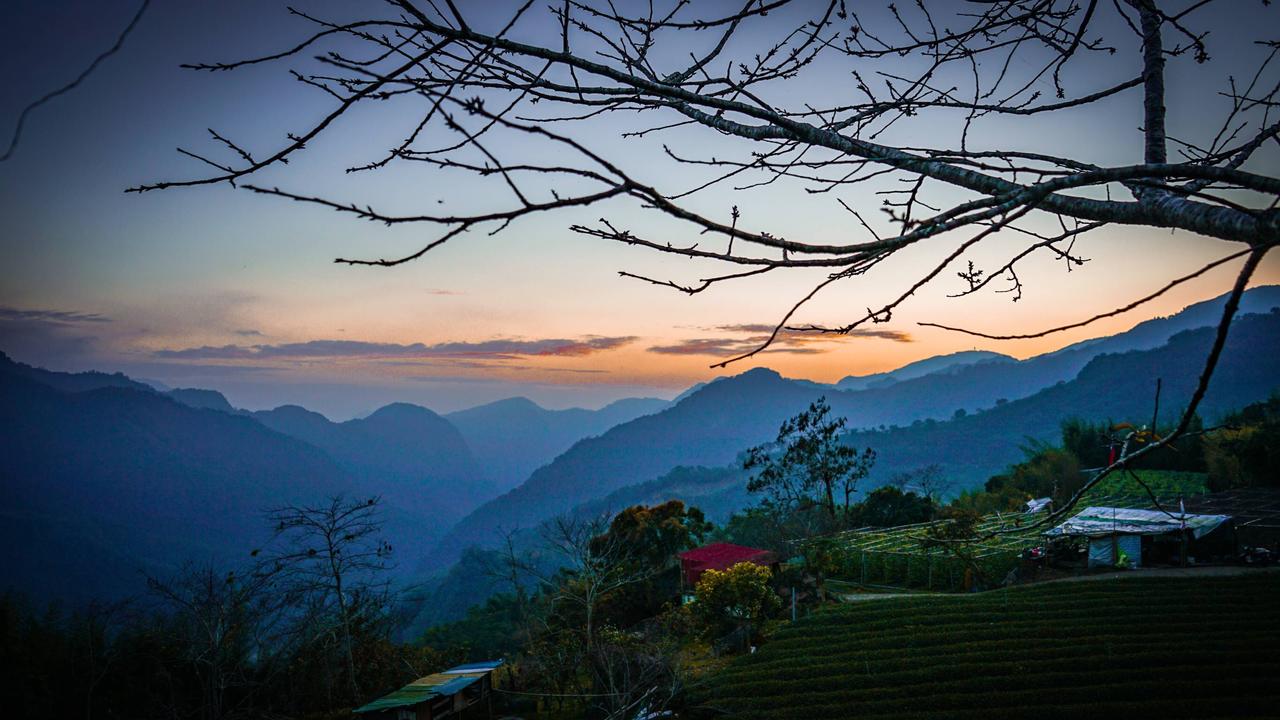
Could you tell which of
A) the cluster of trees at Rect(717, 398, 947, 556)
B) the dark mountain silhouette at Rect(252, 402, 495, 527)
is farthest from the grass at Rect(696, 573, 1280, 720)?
the dark mountain silhouette at Rect(252, 402, 495, 527)

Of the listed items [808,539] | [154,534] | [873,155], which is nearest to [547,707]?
[808,539]

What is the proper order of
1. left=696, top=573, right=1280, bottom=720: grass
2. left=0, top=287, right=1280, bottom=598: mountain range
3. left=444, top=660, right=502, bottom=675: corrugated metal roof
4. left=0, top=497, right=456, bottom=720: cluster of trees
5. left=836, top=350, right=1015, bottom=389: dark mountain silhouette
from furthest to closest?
1. left=836, top=350, right=1015, bottom=389: dark mountain silhouette
2. left=0, top=287, right=1280, bottom=598: mountain range
3. left=444, top=660, right=502, bottom=675: corrugated metal roof
4. left=0, top=497, right=456, bottom=720: cluster of trees
5. left=696, top=573, right=1280, bottom=720: grass

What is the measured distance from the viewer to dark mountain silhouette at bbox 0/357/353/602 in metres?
39.7

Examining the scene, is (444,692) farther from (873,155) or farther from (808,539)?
(808,539)

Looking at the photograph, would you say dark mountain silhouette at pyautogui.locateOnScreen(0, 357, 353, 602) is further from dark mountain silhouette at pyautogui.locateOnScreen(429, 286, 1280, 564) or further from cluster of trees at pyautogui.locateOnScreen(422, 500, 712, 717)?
cluster of trees at pyautogui.locateOnScreen(422, 500, 712, 717)

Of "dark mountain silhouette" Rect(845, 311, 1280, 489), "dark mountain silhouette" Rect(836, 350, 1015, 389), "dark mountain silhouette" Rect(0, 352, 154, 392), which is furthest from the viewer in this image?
"dark mountain silhouette" Rect(836, 350, 1015, 389)

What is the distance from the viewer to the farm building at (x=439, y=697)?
1024 centimetres

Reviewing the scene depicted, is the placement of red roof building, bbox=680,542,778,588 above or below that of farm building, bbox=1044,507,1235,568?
below

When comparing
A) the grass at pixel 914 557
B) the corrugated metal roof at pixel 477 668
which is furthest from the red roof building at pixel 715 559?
the corrugated metal roof at pixel 477 668

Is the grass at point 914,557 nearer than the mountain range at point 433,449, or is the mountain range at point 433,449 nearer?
the grass at point 914,557

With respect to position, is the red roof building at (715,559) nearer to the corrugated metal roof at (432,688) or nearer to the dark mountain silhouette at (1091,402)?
the corrugated metal roof at (432,688)

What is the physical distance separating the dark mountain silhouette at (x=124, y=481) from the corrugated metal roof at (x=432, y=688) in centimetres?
3296

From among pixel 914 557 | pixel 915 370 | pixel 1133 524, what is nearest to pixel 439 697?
pixel 914 557

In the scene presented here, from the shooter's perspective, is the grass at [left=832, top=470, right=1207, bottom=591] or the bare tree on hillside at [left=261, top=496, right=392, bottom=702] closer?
the bare tree on hillside at [left=261, top=496, right=392, bottom=702]
